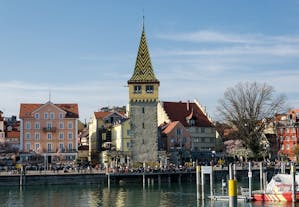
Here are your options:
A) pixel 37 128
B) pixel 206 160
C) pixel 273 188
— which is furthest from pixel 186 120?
pixel 273 188

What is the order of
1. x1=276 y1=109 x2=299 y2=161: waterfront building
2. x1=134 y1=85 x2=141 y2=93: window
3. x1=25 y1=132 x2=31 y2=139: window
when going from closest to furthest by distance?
x1=134 y1=85 x2=141 y2=93: window → x1=25 y1=132 x2=31 y2=139: window → x1=276 y1=109 x2=299 y2=161: waterfront building

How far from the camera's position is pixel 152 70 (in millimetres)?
84500

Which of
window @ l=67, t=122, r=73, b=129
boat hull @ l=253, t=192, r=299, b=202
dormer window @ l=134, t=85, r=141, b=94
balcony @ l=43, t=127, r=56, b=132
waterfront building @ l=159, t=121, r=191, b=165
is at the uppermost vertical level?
dormer window @ l=134, t=85, r=141, b=94

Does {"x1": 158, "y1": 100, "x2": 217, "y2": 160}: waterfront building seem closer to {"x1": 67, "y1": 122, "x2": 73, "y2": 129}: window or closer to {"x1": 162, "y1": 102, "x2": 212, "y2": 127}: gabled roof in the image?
{"x1": 162, "y1": 102, "x2": 212, "y2": 127}: gabled roof

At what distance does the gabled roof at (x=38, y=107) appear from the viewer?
8717 centimetres

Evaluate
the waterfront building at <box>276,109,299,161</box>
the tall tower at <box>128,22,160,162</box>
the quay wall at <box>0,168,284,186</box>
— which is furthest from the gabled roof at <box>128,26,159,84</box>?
the waterfront building at <box>276,109,299,161</box>

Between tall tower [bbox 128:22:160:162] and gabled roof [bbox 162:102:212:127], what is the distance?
52.9ft

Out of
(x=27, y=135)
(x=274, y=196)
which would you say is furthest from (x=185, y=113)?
(x=274, y=196)

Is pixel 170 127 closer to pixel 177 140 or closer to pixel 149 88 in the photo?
pixel 177 140

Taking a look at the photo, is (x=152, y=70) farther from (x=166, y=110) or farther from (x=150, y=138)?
(x=166, y=110)

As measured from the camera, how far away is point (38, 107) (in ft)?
290

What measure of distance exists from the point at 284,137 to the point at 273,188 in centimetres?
5784

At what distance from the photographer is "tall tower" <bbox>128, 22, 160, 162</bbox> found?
8269cm

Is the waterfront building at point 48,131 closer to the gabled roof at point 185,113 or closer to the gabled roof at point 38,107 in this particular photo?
the gabled roof at point 38,107
